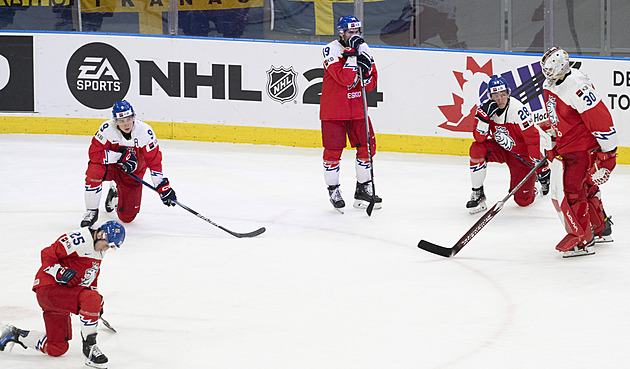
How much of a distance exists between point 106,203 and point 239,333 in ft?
9.21

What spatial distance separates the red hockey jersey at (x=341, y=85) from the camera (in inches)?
242

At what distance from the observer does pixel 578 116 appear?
487 cm

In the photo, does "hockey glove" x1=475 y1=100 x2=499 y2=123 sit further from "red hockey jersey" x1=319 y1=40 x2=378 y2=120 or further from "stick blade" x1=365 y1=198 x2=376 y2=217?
"stick blade" x1=365 y1=198 x2=376 y2=217

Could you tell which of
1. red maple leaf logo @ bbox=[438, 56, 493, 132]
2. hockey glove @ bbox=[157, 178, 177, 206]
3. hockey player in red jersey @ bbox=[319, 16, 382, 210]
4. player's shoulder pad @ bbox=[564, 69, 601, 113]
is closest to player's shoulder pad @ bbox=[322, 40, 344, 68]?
hockey player in red jersey @ bbox=[319, 16, 382, 210]

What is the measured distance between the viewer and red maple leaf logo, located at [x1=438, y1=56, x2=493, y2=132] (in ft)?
27.3

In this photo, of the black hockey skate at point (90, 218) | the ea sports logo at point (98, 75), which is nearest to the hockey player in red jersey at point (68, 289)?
the black hockey skate at point (90, 218)

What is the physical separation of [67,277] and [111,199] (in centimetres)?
294

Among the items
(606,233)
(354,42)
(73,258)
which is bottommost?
(606,233)

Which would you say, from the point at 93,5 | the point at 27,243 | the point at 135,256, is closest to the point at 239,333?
the point at 135,256

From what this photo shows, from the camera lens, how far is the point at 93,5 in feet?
31.6

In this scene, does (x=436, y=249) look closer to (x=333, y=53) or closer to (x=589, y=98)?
(x=589, y=98)

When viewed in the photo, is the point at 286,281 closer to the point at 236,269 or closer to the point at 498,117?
the point at 236,269

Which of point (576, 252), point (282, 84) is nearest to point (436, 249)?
point (576, 252)

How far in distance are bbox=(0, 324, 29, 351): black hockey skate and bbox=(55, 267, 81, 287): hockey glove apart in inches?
11.9
